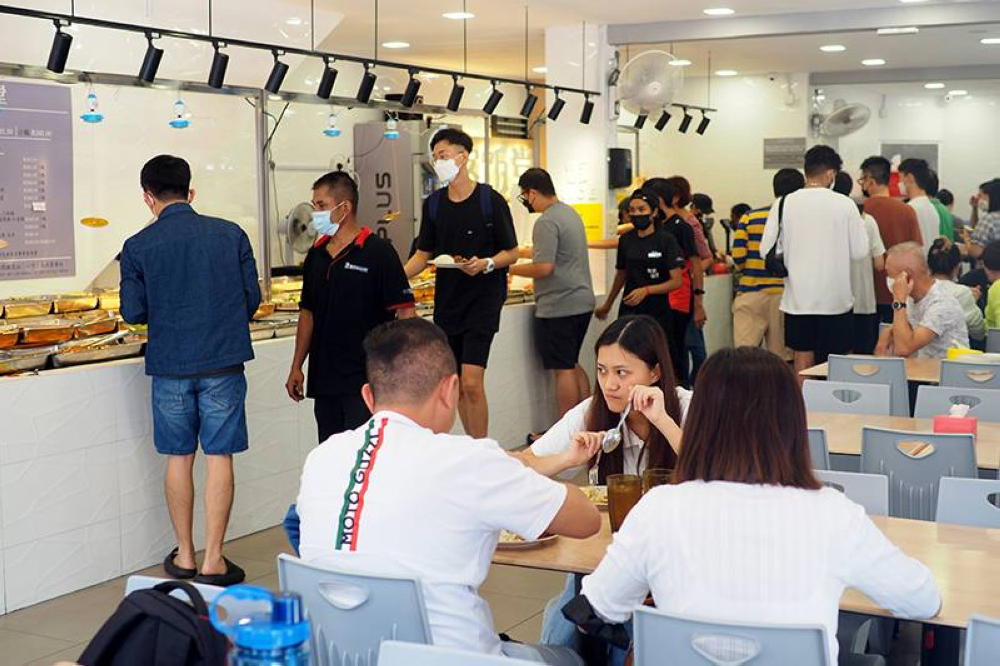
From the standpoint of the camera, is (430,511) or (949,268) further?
(949,268)

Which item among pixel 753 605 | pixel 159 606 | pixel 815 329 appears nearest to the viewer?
pixel 159 606

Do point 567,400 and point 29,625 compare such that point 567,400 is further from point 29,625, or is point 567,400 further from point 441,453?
point 441,453

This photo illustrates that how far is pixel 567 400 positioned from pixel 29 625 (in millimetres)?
3822

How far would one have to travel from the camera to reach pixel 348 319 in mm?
5098

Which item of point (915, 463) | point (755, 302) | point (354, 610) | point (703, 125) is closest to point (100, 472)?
point (354, 610)

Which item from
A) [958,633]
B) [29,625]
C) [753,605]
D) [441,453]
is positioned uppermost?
[441,453]

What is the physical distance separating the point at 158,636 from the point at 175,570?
350 cm

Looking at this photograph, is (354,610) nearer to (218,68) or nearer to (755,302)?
(218,68)

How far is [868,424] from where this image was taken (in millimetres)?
4691

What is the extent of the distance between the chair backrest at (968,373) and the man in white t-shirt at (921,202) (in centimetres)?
395

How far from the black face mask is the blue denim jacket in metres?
3.68

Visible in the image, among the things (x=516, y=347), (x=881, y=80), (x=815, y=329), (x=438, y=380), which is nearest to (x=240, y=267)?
(x=438, y=380)

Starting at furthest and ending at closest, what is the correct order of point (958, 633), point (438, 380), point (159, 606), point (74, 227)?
point (74, 227), point (958, 633), point (438, 380), point (159, 606)

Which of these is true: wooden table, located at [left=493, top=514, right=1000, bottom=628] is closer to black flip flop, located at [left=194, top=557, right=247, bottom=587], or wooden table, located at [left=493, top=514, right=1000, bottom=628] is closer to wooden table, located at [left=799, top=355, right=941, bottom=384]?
black flip flop, located at [left=194, top=557, right=247, bottom=587]
